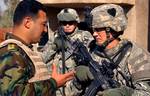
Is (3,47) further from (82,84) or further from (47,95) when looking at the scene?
(82,84)

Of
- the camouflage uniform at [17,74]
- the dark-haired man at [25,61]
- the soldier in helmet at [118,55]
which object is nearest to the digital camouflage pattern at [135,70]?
the soldier in helmet at [118,55]

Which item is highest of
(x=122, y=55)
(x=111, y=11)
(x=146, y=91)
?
(x=111, y=11)

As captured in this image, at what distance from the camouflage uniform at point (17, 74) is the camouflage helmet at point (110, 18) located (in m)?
0.98

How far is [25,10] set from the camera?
11.2 feet

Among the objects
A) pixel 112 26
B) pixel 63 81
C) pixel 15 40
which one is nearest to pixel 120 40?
pixel 112 26

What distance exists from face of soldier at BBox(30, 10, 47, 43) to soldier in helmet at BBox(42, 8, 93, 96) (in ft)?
8.46

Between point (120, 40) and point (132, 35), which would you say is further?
point (132, 35)

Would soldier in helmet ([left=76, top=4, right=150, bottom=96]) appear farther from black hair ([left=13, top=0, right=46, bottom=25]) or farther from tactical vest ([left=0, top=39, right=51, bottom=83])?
black hair ([left=13, top=0, right=46, bottom=25])

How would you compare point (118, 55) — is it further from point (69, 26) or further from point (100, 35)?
point (69, 26)

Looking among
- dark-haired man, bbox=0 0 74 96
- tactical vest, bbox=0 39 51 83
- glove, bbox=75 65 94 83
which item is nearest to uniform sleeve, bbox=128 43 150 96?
glove, bbox=75 65 94 83

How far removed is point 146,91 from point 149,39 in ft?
17.4

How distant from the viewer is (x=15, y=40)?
11.0ft

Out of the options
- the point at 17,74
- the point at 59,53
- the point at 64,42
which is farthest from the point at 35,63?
the point at 59,53

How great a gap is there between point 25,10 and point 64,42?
2740mm
